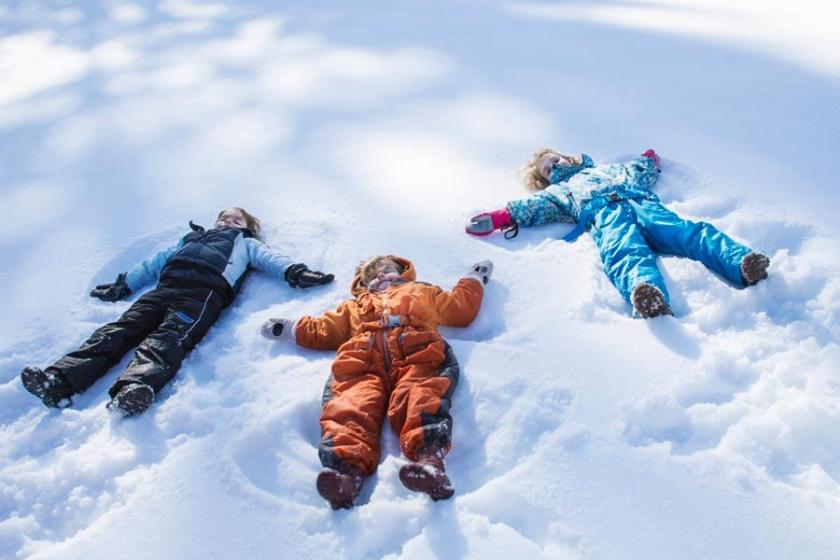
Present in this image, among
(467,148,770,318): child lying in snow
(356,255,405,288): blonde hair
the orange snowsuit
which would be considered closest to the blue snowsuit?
(467,148,770,318): child lying in snow

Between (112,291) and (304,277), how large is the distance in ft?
3.67

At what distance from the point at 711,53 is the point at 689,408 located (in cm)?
465

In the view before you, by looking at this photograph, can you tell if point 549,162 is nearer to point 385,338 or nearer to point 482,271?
point 482,271

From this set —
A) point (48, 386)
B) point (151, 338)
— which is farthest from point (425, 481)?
point (48, 386)

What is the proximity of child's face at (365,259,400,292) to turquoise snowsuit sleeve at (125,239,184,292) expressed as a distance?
1280 mm

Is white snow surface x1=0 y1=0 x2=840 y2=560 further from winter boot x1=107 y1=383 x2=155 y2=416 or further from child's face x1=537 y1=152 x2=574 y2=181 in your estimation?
child's face x1=537 y1=152 x2=574 y2=181

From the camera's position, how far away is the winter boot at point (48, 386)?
2.61 metres

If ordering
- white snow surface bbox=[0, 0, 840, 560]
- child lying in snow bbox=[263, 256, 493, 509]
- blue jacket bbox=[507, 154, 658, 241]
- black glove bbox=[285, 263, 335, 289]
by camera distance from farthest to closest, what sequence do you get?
1. blue jacket bbox=[507, 154, 658, 241]
2. black glove bbox=[285, 263, 335, 289]
3. child lying in snow bbox=[263, 256, 493, 509]
4. white snow surface bbox=[0, 0, 840, 560]

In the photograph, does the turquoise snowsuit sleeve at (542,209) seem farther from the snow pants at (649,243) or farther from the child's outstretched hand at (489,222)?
the snow pants at (649,243)

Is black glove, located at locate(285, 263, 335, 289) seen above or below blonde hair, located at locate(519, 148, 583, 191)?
below

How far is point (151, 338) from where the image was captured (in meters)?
2.88

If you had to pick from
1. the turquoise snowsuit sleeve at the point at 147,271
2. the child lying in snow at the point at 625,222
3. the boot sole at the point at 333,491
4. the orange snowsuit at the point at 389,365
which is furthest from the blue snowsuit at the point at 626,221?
the turquoise snowsuit sleeve at the point at 147,271

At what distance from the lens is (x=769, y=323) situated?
2604 mm

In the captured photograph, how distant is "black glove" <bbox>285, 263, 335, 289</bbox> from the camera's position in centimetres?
332
